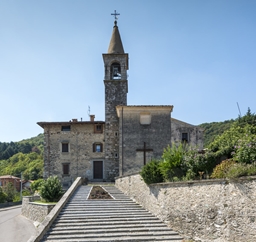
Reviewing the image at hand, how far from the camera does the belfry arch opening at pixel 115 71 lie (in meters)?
28.7

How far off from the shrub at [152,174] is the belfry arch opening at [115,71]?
1662 cm

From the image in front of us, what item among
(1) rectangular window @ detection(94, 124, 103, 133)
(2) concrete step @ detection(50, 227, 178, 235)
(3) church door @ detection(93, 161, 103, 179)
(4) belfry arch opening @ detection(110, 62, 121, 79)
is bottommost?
(2) concrete step @ detection(50, 227, 178, 235)

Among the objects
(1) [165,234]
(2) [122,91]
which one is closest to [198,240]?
(1) [165,234]

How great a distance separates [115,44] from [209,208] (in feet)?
76.3

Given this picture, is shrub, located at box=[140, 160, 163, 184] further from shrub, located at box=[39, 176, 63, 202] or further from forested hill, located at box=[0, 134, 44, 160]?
forested hill, located at box=[0, 134, 44, 160]

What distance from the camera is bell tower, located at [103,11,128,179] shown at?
27.3 m

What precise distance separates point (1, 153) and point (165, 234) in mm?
111286

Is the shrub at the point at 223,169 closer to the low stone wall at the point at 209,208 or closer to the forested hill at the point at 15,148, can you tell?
the low stone wall at the point at 209,208

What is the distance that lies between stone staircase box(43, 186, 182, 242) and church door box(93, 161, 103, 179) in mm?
12849

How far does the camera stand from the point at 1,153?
109m

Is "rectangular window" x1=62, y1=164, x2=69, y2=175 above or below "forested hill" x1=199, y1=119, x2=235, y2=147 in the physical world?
below

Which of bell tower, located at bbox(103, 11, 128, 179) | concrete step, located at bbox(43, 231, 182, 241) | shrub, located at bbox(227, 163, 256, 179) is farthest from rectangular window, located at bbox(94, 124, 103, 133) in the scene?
shrub, located at bbox(227, 163, 256, 179)

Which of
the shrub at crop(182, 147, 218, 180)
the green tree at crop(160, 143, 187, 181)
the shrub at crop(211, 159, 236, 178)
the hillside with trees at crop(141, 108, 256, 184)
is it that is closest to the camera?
the hillside with trees at crop(141, 108, 256, 184)

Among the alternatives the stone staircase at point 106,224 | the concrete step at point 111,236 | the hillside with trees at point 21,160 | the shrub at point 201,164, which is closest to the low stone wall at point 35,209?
the stone staircase at point 106,224
